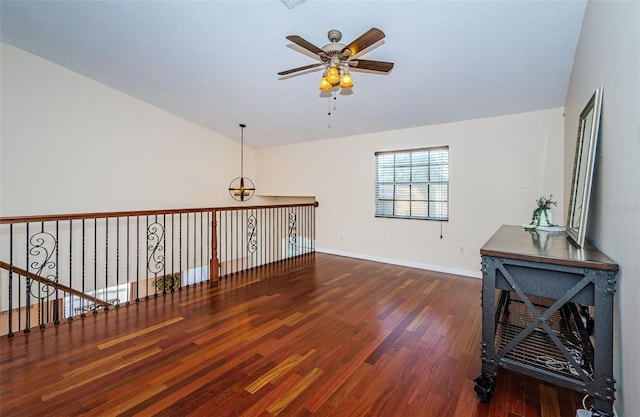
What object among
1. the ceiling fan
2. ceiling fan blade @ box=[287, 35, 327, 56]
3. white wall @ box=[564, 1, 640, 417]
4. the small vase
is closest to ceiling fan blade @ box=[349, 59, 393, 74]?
the ceiling fan

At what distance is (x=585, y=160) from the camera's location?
2.00m

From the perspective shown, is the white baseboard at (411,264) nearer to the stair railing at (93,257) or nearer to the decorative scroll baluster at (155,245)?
the stair railing at (93,257)

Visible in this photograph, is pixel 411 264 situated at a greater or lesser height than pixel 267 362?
greater

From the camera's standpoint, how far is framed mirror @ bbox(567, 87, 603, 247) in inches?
70.6

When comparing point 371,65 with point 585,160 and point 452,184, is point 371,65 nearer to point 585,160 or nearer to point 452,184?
point 585,160

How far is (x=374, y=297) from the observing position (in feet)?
11.4

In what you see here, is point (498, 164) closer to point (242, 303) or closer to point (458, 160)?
point (458, 160)

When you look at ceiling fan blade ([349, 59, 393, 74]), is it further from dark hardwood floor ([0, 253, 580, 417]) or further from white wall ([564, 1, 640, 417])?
dark hardwood floor ([0, 253, 580, 417])

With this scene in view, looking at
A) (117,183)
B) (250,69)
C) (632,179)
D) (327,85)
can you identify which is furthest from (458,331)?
(117,183)

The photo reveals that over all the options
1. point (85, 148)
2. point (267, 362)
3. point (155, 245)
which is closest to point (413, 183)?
point (267, 362)

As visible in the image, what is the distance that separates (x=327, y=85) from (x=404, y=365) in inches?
92.4

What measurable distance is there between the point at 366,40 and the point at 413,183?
121 inches

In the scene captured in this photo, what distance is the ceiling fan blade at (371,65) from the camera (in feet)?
8.27

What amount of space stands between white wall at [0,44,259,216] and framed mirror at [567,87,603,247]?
6222mm
